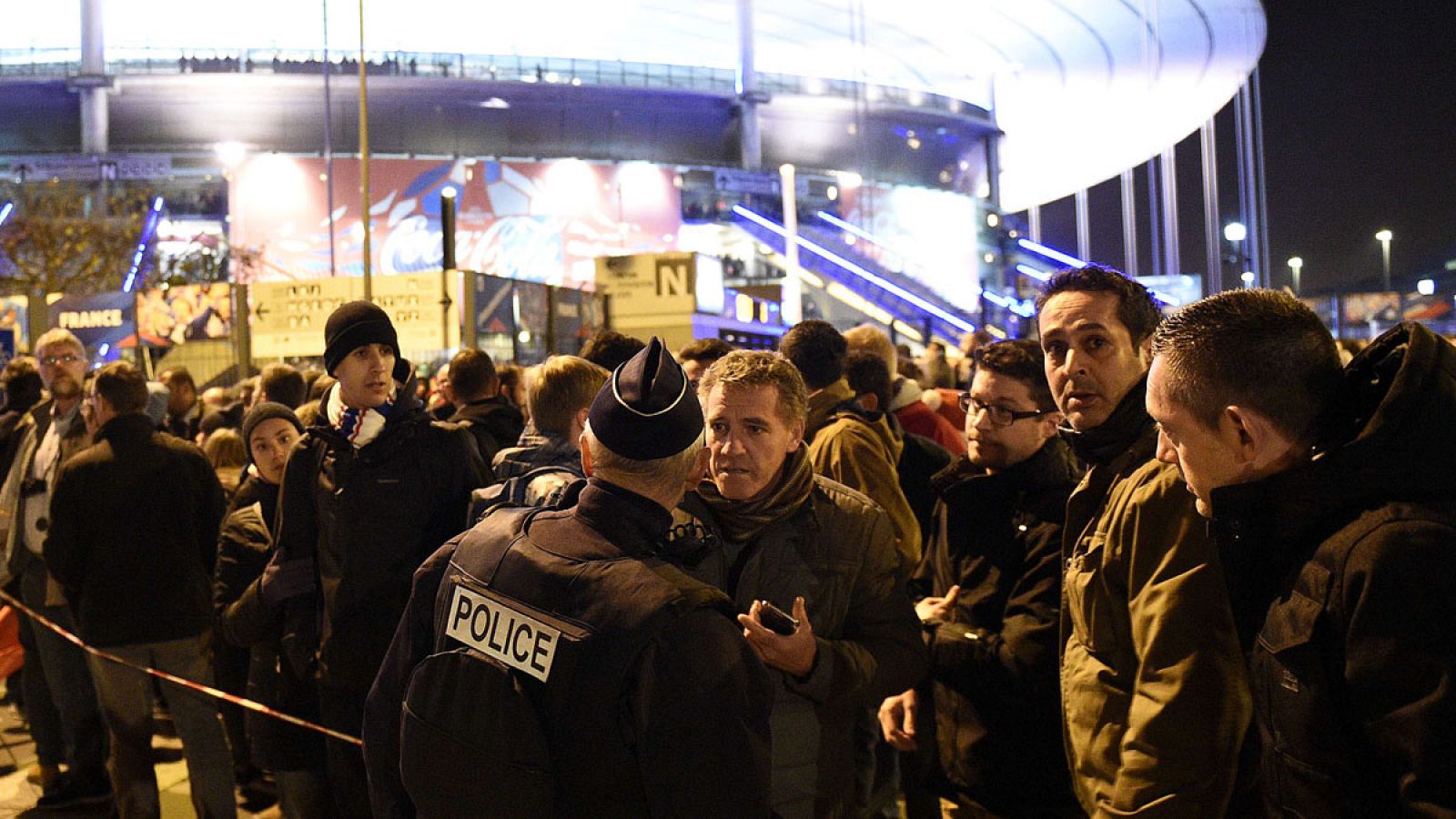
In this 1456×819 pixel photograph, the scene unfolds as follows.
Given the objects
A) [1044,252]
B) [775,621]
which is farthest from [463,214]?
[775,621]

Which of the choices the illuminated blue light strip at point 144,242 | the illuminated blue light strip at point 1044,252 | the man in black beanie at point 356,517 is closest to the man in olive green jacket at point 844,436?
the man in black beanie at point 356,517

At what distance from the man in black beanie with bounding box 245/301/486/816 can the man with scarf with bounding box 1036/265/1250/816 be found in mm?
2317

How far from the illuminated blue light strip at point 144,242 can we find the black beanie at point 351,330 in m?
33.4

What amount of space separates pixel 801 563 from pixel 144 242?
45.4 meters

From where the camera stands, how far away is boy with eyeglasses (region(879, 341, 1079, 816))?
3322 mm

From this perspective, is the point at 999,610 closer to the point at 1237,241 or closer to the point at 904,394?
the point at 904,394

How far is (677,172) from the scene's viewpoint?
5616 cm

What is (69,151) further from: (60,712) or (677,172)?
(60,712)

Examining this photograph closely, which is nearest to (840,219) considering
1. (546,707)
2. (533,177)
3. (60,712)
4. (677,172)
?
(677,172)

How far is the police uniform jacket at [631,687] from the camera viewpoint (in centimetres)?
194

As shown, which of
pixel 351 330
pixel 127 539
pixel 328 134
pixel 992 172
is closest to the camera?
pixel 351 330

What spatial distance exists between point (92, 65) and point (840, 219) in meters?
34.5

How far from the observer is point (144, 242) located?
141 ft

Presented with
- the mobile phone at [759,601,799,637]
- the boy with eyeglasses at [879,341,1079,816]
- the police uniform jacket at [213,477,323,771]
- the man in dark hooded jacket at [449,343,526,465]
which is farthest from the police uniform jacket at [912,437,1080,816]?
the man in dark hooded jacket at [449,343,526,465]
